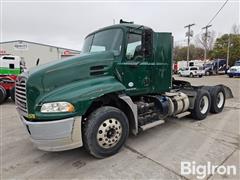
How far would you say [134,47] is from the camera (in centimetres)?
408

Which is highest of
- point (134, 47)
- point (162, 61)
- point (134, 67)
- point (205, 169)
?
point (134, 47)

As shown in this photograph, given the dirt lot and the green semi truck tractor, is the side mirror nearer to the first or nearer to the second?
the green semi truck tractor

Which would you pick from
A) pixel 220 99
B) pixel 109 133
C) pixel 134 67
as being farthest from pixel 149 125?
pixel 220 99

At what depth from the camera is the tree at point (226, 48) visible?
4234cm

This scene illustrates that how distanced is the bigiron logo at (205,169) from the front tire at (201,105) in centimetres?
261

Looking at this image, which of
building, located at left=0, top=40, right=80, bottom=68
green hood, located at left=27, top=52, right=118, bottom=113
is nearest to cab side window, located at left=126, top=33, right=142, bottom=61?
green hood, located at left=27, top=52, right=118, bottom=113

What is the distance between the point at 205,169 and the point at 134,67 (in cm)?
228

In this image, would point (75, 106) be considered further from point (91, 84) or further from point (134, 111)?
point (134, 111)

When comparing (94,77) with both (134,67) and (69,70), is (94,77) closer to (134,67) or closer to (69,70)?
(69,70)

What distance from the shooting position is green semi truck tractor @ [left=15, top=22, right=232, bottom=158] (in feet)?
9.89

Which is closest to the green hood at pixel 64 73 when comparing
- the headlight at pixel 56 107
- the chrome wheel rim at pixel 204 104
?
the headlight at pixel 56 107

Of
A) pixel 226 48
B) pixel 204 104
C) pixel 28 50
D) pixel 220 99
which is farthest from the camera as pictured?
pixel 226 48

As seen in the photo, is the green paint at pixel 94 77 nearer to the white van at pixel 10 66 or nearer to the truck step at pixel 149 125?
the truck step at pixel 149 125

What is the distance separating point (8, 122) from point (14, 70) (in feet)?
18.6
